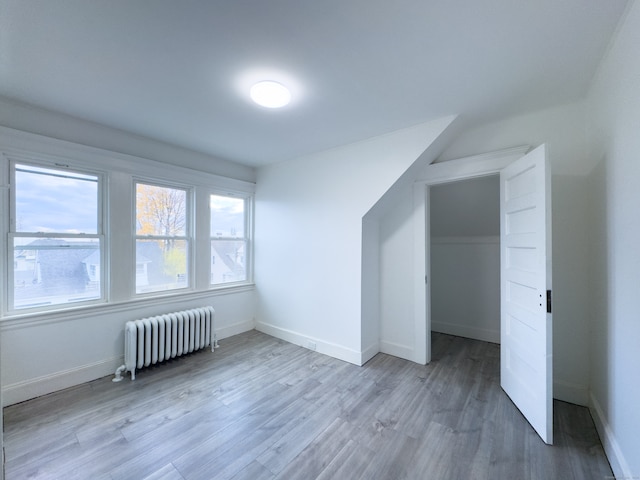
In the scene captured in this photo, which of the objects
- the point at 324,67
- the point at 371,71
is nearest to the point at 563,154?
the point at 371,71

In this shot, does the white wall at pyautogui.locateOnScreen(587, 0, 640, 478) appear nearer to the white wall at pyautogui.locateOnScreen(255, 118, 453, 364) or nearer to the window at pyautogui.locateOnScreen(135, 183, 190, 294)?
the white wall at pyautogui.locateOnScreen(255, 118, 453, 364)

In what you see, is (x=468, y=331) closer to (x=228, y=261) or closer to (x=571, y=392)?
(x=571, y=392)

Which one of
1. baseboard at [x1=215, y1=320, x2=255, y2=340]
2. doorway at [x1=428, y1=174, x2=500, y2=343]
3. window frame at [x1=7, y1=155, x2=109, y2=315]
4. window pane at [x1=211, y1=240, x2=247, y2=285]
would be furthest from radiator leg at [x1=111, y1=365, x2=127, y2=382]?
doorway at [x1=428, y1=174, x2=500, y2=343]

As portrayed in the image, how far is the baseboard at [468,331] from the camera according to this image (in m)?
3.69

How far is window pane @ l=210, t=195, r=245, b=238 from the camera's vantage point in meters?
3.76

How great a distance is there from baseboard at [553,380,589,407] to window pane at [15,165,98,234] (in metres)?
4.69

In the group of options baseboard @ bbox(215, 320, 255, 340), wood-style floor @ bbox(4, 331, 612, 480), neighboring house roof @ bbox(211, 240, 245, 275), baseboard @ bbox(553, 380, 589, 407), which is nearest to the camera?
wood-style floor @ bbox(4, 331, 612, 480)

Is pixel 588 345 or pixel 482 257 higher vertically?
pixel 482 257

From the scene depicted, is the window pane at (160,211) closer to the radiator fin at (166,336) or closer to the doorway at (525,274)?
the radiator fin at (166,336)

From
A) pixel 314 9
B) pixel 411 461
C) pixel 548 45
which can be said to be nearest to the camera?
pixel 314 9

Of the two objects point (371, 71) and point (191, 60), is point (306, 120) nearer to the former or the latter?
point (371, 71)

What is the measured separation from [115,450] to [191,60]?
265 cm

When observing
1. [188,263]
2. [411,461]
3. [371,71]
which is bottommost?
[411,461]

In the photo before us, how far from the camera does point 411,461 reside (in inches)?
65.8
